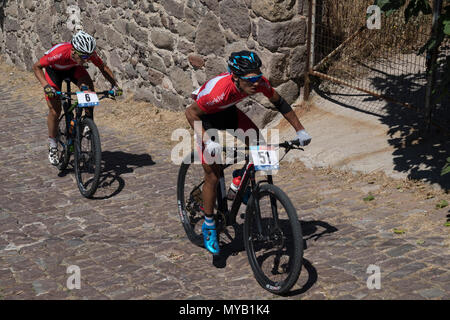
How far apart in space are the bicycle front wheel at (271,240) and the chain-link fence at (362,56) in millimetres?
3926

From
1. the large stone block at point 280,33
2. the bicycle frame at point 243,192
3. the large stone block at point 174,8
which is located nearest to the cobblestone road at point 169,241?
the bicycle frame at point 243,192

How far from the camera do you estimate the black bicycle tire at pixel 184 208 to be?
5902 mm

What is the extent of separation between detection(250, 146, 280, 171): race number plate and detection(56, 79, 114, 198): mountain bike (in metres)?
2.67

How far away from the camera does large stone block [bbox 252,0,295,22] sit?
8391 mm

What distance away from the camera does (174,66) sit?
10.3 metres

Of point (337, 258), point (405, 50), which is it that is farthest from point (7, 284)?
point (405, 50)

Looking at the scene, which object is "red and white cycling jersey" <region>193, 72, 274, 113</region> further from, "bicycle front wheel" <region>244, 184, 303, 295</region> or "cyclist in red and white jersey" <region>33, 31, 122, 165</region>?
"cyclist in red and white jersey" <region>33, 31, 122, 165</region>

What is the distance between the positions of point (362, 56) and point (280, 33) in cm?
159

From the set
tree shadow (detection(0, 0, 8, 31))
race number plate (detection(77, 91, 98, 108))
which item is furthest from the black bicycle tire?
tree shadow (detection(0, 0, 8, 31))

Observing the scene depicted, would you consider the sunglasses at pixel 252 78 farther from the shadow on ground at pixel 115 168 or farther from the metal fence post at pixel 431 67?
the shadow on ground at pixel 115 168
